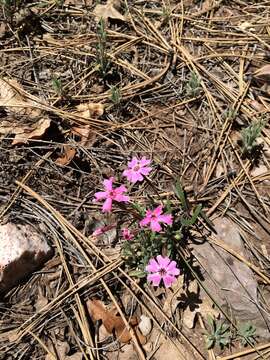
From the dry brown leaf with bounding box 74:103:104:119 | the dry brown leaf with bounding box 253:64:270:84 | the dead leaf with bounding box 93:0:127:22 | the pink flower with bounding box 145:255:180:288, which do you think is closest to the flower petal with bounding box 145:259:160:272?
the pink flower with bounding box 145:255:180:288

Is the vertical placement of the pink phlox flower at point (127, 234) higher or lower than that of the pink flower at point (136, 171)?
lower

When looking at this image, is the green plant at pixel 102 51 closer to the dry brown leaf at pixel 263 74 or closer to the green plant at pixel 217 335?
the dry brown leaf at pixel 263 74

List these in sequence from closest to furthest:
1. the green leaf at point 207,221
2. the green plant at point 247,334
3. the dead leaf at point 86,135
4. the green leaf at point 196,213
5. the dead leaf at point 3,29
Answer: the green plant at point 247,334 → the green leaf at point 196,213 → the green leaf at point 207,221 → the dead leaf at point 86,135 → the dead leaf at point 3,29

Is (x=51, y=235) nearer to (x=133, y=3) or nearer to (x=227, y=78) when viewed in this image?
(x=227, y=78)

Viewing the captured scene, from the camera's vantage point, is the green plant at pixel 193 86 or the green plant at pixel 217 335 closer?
the green plant at pixel 217 335

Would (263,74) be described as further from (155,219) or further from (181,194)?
(155,219)

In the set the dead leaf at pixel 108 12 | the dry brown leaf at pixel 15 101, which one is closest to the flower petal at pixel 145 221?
the dry brown leaf at pixel 15 101
